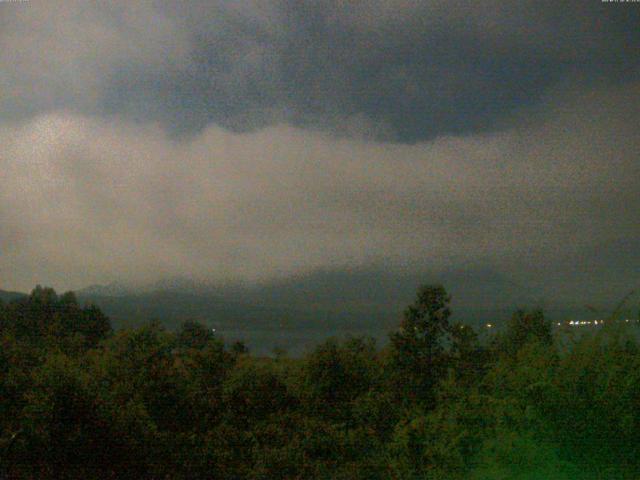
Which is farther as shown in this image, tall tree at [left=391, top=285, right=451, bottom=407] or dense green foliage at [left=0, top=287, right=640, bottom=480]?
tall tree at [left=391, top=285, right=451, bottom=407]

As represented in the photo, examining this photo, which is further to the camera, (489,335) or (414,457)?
(489,335)

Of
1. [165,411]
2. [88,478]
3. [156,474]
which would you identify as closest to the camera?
[88,478]

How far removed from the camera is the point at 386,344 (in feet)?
43.6

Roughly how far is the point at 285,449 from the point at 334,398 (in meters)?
3.30

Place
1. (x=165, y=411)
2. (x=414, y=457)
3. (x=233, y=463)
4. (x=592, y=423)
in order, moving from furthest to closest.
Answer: (x=165, y=411)
(x=233, y=463)
(x=414, y=457)
(x=592, y=423)

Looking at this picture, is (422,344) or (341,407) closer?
(422,344)

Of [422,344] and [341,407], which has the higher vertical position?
[422,344]

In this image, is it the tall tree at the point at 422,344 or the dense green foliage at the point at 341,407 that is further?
the tall tree at the point at 422,344

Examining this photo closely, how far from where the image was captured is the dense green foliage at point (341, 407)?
5.63 m

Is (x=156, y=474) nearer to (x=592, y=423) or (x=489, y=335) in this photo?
(x=489, y=335)

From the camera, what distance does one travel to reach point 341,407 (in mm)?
13320

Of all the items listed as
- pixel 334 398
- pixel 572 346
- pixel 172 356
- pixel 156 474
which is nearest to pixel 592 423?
pixel 572 346

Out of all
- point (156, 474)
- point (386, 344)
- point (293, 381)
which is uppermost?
point (386, 344)

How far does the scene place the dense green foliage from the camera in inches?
222
